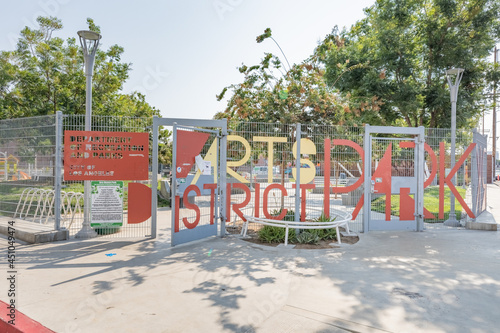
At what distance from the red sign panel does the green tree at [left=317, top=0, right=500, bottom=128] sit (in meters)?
11.0

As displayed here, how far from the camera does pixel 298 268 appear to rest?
18.2 feet

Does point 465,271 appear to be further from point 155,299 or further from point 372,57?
point 372,57

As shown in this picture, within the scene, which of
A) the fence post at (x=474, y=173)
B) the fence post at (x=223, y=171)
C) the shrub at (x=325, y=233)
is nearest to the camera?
the shrub at (x=325, y=233)

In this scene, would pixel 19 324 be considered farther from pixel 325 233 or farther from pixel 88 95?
pixel 325 233

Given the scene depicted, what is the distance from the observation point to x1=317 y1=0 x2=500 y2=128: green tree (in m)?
15.5

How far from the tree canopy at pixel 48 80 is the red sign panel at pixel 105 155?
7.47 m

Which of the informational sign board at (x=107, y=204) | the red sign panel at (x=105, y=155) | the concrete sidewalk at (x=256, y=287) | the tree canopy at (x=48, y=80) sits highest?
the tree canopy at (x=48, y=80)

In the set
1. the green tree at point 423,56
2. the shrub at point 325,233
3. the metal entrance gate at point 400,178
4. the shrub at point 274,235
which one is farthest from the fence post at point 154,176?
the green tree at point 423,56

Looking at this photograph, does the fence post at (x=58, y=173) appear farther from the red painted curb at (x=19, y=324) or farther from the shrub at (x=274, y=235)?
the shrub at (x=274, y=235)

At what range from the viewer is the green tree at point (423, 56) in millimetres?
15500

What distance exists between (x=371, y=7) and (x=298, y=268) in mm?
19028

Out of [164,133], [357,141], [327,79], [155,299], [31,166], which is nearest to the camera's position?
[155,299]

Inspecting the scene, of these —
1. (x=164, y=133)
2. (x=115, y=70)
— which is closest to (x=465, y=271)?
(x=164, y=133)

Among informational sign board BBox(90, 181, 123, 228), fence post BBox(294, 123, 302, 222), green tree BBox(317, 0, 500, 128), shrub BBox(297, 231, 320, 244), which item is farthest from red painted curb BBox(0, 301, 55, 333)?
green tree BBox(317, 0, 500, 128)
